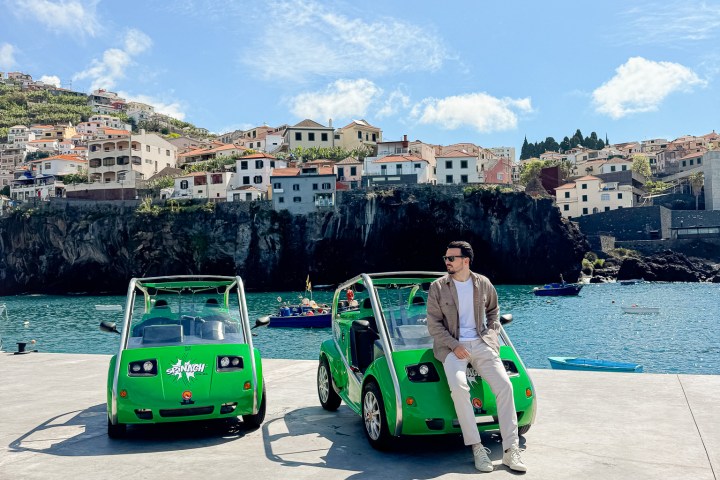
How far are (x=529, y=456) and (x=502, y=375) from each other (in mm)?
925

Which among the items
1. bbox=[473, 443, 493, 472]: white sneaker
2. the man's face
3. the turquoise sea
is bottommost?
the turquoise sea

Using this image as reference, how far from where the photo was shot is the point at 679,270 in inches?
3784

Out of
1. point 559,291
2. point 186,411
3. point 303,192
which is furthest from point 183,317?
point 303,192

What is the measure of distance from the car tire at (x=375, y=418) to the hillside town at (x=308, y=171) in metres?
86.6

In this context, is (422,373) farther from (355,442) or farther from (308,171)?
(308,171)

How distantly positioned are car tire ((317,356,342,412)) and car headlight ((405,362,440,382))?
2.57m

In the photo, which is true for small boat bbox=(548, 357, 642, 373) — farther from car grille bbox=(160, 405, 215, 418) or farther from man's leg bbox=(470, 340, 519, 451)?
car grille bbox=(160, 405, 215, 418)

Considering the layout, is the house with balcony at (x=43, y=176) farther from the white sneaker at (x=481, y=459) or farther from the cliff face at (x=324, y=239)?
the white sneaker at (x=481, y=459)

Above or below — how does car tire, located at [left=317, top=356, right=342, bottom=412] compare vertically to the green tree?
below

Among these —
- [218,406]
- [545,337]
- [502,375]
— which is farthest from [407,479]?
[545,337]

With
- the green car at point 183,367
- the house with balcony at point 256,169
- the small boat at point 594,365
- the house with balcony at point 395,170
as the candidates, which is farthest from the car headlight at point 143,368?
the house with balcony at point 256,169

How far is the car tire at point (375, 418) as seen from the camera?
22.4 feet

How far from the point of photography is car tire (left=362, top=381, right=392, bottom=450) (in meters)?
6.82

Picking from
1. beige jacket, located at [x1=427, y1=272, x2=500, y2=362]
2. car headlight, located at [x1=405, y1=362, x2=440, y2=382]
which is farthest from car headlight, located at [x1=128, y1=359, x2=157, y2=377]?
beige jacket, located at [x1=427, y1=272, x2=500, y2=362]
